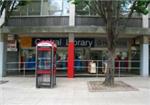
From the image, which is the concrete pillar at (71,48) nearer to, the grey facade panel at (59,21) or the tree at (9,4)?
the grey facade panel at (59,21)

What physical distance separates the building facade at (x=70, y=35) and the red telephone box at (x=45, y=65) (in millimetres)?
5675

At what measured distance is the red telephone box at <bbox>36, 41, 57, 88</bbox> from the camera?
17188mm

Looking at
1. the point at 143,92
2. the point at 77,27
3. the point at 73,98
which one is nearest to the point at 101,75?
the point at 77,27

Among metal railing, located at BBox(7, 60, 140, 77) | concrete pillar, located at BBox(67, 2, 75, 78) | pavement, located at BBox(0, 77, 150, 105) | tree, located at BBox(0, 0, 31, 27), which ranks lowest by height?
pavement, located at BBox(0, 77, 150, 105)

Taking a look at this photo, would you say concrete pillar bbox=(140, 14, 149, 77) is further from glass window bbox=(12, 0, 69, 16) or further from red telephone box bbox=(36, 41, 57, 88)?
red telephone box bbox=(36, 41, 57, 88)

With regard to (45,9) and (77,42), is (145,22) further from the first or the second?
(45,9)

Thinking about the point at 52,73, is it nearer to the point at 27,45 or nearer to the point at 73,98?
the point at 73,98

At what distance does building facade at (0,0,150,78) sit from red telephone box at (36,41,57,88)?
18.6 ft

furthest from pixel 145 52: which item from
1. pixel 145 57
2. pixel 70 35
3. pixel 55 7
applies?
pixel 55 7

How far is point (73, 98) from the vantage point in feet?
44.4

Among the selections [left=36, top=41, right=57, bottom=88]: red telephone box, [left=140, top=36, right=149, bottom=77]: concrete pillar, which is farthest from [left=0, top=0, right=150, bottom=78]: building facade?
[left=36, top=41, right=57, bottom=88]: red telephone box

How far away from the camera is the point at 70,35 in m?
23.3

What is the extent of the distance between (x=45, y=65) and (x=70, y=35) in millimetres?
6286

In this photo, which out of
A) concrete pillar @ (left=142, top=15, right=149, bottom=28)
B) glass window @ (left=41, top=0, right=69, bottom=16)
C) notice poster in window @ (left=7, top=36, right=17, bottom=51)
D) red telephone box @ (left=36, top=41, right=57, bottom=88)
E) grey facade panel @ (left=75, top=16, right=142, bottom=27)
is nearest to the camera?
red telephone box @ (left=36, top=41, right=57, bottom=88)
